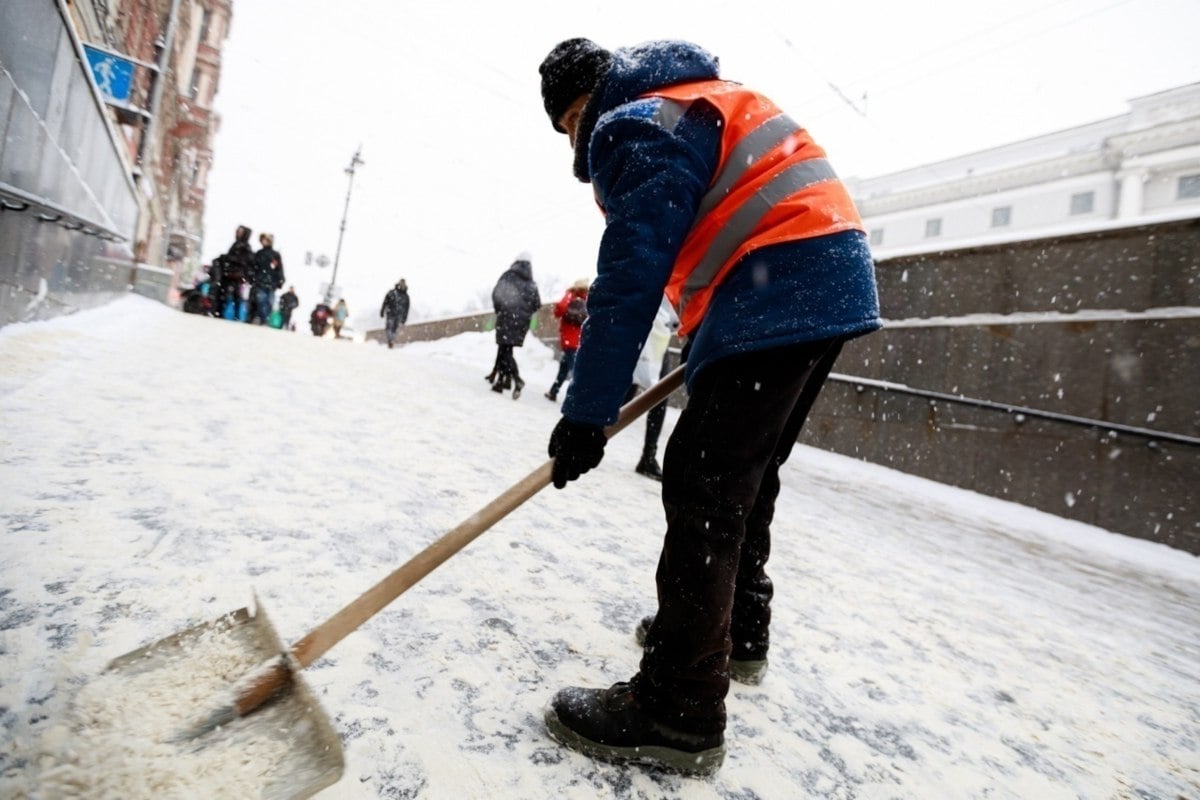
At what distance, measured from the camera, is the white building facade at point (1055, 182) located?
28.5m

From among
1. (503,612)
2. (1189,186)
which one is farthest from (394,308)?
(1189,186)

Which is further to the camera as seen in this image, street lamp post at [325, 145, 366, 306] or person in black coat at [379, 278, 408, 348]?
street lamp post at [325, 145, 366, 306]

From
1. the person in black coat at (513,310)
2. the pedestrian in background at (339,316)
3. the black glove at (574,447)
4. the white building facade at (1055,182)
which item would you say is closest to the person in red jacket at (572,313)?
the person in black coat at (513,310)

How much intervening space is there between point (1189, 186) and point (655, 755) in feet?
133

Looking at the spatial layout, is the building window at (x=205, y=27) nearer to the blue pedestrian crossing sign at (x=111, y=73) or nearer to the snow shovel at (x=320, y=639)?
the blue pedestrian crossing sign at (x=111, y=73)

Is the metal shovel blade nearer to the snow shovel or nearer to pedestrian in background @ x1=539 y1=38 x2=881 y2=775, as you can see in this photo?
the snow shovel

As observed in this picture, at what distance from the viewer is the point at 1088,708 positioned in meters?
1.92

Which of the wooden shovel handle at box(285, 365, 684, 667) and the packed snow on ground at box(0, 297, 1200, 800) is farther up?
the wooden shovel handle at box(285, 365, 684, 667)

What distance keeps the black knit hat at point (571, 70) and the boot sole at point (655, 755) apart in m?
1.66

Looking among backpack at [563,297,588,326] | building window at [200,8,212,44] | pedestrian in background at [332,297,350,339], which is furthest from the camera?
building window at [200,8,212,44]

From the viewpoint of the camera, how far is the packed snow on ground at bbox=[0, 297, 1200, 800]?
1.26 meters

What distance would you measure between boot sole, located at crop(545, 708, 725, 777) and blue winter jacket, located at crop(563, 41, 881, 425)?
72 centimetres

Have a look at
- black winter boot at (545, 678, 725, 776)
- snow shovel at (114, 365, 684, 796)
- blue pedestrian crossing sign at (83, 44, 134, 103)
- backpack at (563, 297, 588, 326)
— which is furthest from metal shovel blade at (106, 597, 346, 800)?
blue pedestrian crossing sign at (83, 44, 134, 103)

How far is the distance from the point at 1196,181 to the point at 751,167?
38822 mm
